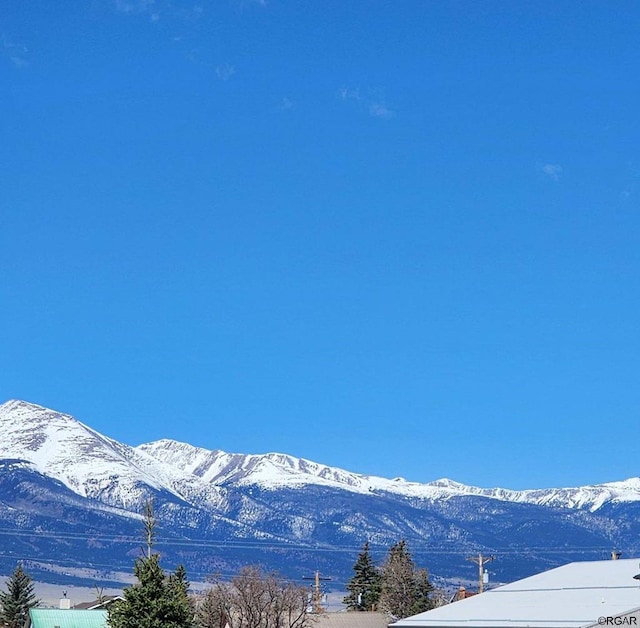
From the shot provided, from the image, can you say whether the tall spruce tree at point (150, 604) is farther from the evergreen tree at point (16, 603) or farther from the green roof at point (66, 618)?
the evergreen tree at point (16, 603)

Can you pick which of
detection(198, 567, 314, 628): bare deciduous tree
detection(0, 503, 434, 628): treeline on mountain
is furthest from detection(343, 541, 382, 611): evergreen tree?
detection(198, 567, 314, 628): bare deciduous tree

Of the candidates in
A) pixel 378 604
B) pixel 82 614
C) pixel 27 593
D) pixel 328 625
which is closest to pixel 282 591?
pixel 328 625

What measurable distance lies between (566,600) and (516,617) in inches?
110

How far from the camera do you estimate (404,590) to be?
125625mm

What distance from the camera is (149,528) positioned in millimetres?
55781

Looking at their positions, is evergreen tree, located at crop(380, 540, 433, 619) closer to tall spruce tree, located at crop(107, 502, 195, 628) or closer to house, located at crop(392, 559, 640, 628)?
house, located at crop(392, 559, 640, 628)

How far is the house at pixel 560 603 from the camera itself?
171 feet

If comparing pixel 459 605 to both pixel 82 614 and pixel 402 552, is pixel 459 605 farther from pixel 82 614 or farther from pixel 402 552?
pixel 402 552

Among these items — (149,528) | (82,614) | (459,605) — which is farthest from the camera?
(82,614)

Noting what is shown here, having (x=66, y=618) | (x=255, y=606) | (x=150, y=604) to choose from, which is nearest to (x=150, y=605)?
(x=150, y=604)

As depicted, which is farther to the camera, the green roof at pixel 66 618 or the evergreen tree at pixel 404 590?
the evergreen tree at pixel 404 590

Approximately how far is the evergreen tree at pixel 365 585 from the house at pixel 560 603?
6853 centimetres

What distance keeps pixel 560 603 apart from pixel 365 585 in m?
80.8

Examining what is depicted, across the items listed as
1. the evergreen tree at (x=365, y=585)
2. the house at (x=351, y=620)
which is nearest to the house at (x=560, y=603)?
the house at (x=351, y=620)
